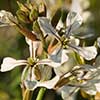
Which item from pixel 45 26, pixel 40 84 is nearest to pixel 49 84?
pixel 40 84

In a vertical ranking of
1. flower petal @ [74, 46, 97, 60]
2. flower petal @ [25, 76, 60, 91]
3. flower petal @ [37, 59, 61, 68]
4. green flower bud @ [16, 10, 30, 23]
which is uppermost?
green flower bud @ [16, 10, 30, 23]

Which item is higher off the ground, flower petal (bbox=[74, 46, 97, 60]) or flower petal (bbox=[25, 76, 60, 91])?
flower petal (bbox=[74, 46, 97, 60])

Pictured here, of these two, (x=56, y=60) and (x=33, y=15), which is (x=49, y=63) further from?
(x=33, y=15)

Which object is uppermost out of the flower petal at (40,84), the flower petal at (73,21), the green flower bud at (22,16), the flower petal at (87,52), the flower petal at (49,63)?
the green flower bud at (22,16)

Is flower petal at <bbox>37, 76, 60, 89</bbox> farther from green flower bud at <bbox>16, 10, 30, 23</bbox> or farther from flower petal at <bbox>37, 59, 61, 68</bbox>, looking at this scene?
green flower bud at <bbox>16, 10, 30, 23</bbox>

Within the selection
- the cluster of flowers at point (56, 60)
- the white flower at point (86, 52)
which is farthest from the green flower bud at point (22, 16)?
the white flower at point (86, 52)

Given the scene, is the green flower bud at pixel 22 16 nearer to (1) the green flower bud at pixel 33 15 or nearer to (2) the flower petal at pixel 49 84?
(1) the green flower bud at pixel 33 15

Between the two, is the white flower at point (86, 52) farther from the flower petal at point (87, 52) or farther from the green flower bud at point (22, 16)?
the green flower bud at point (22, 16)

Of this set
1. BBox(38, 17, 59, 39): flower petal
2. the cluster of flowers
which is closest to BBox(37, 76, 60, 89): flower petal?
the cluster of flowers

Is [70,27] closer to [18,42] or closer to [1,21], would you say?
[1,21]

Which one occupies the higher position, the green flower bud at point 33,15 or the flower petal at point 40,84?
the green flower bud at point 33,15
